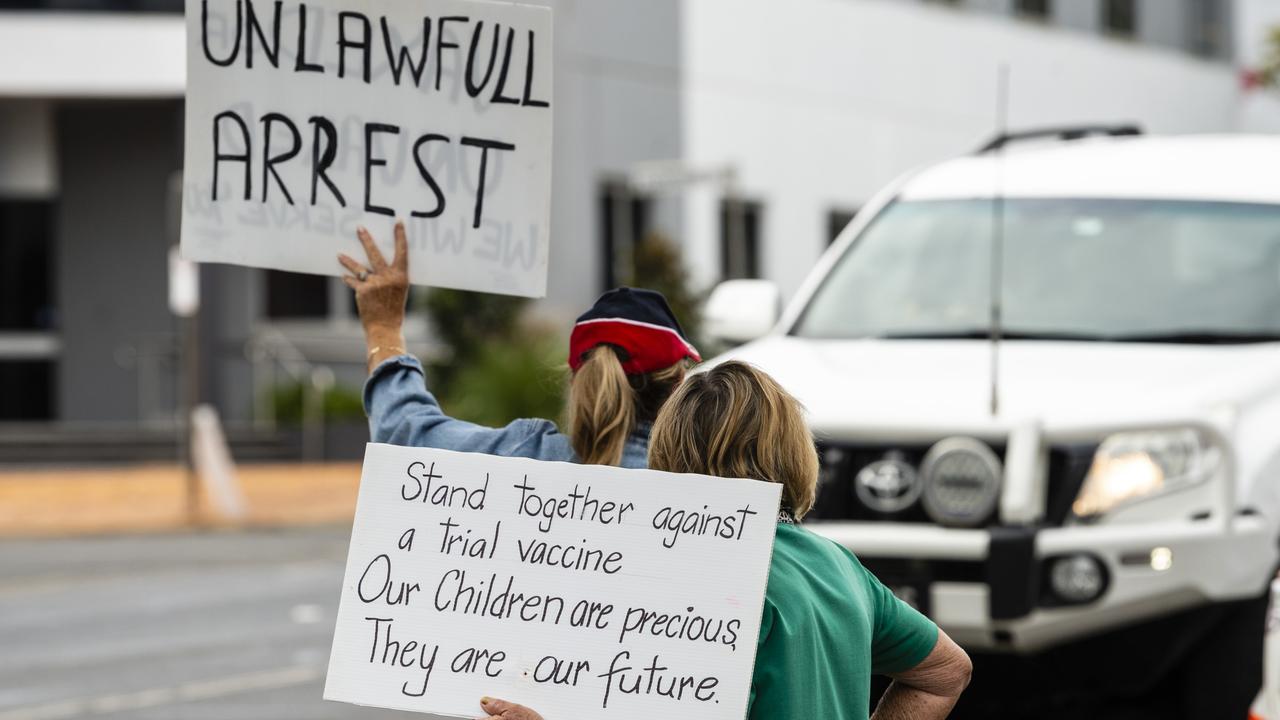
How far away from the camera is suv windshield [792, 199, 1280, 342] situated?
6738mm

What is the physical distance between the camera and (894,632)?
319cm

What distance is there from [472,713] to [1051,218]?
4.71 metres

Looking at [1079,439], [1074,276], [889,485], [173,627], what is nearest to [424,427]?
[889,485]

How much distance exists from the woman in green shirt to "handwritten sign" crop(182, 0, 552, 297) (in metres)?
1.02

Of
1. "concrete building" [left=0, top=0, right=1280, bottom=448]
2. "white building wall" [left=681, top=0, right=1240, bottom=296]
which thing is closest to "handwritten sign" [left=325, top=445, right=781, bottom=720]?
"concrete building" [left=0, top=0, right=1280, bottom=448]

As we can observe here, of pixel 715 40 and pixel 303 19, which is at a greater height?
pixel 715 40

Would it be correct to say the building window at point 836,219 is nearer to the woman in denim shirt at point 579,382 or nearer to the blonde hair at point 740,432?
the woman in denim shirt at point 579,382

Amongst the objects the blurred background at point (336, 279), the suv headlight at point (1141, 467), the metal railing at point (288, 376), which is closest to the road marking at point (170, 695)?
the suv headlight at point (1141, 467)

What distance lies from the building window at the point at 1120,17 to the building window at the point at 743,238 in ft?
33.4

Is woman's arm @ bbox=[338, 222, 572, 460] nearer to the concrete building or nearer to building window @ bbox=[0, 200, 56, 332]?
the concrete building

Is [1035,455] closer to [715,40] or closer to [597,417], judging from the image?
[597,417]

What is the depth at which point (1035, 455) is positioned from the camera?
5.91 metres

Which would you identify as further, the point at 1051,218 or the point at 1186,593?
the point at 1051,218

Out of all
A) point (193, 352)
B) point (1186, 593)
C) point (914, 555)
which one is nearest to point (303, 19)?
point (914, 555)
